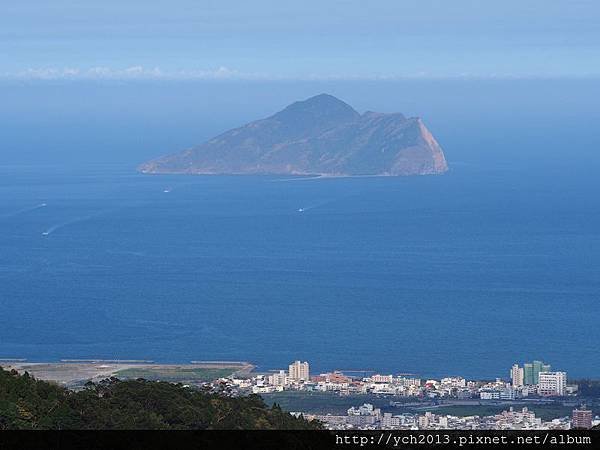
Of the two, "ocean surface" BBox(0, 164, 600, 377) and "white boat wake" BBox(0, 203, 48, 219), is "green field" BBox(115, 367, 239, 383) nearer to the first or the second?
"ocean surface" BBox(0, 164, 600, 377)

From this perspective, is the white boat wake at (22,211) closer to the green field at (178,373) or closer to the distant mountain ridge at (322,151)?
the distant mountain ridge at (322,151)

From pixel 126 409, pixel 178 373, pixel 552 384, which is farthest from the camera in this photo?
pixel 178 373

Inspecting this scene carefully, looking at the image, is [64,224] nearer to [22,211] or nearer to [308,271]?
[22,211]

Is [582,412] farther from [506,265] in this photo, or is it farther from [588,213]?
[588,213]

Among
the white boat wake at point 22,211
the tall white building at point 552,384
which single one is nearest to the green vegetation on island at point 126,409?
the tall white building at point 552,384

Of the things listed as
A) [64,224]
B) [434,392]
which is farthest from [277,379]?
[64,224]

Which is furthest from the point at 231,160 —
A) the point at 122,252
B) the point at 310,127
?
the point at 122,252
